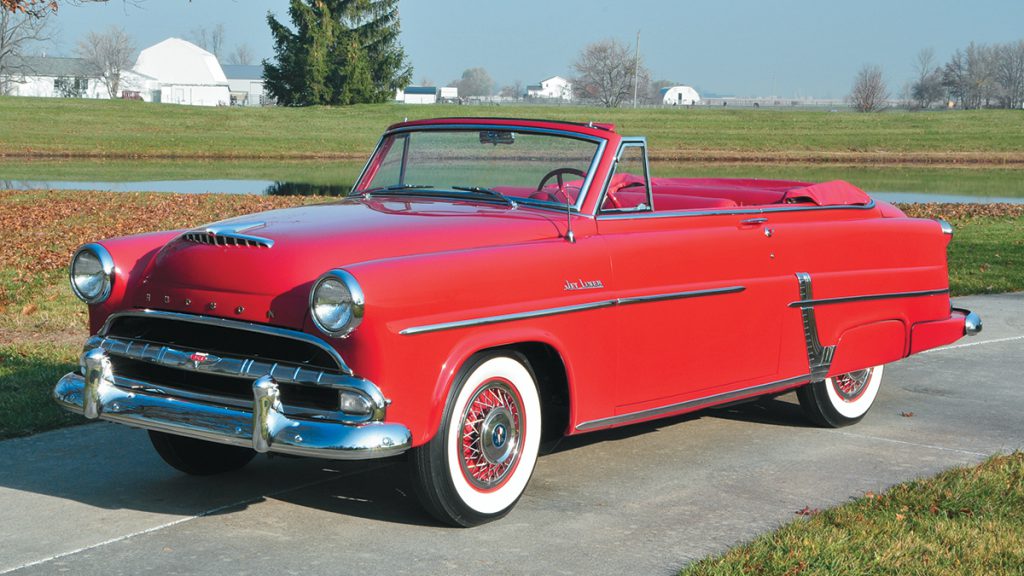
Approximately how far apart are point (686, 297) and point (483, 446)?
135 centimetres

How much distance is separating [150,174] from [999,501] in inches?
1113

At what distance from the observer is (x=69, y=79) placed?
9938cm

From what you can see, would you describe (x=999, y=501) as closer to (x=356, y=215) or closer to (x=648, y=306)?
(x=648, y=306)

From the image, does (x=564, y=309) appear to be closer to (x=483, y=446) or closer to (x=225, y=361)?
(x=483, y=446)

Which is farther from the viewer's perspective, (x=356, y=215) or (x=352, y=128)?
(x=352, y=128)

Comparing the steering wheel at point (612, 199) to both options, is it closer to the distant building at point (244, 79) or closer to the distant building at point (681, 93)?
the distant building at point (244, 79)

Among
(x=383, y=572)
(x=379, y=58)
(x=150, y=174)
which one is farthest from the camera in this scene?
(x=379, y=58)

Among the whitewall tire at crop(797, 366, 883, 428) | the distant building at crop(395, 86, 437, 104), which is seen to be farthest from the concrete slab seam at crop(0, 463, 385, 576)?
the distant building at crop(395, 86, 437, 104)

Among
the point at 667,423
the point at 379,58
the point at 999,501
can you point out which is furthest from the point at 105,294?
the point at 379,58

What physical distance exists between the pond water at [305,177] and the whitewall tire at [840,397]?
1831 cm

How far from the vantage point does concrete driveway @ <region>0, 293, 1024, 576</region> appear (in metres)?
4.27

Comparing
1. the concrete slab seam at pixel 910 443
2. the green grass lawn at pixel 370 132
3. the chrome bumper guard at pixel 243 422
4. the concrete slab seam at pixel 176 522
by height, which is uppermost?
the green grass lawn at pixel 370 132

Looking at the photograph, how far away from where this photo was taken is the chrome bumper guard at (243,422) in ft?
13.8

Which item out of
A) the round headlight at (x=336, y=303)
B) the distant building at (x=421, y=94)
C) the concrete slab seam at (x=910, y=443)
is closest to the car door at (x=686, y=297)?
the concrete slab seam at (x=910, y=443)
